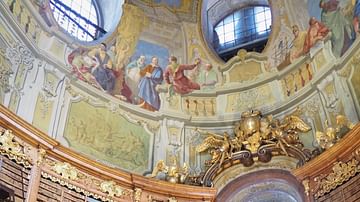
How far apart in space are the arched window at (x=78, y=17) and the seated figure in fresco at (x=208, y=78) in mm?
3466

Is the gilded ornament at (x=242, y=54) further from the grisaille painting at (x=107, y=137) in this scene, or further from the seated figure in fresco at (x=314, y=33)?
the grisaille painting at (x=107, y=137)

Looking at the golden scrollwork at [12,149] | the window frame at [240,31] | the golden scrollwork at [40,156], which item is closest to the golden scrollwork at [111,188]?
the golden scrollwork at [40,156]

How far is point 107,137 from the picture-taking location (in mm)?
15406

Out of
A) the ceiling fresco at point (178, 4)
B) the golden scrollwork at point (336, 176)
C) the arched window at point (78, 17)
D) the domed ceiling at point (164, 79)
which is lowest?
the golden scrollwork at point (336, 176)

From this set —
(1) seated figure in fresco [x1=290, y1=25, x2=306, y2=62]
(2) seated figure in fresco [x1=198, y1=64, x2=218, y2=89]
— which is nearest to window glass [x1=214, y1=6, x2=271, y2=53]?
(2) seated figure in fresco [x1=198, y1=64, x2=218, y2=89]

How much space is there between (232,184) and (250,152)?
3.35ft

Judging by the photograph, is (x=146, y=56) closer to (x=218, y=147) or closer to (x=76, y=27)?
(x=76, y=27)

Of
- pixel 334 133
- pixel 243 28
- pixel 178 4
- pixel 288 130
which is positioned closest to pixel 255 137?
pixel 288 130

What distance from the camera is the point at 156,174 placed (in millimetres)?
15359

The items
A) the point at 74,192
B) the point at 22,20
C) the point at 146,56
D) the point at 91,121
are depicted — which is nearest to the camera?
the point at 74,192

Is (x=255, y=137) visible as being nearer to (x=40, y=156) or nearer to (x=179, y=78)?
(x=179, y=78)

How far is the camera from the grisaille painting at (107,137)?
48.5 ft

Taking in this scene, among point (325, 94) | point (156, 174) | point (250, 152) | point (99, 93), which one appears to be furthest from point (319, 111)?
point (99, 93)

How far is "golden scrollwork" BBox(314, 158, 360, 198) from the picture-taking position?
12797mm
